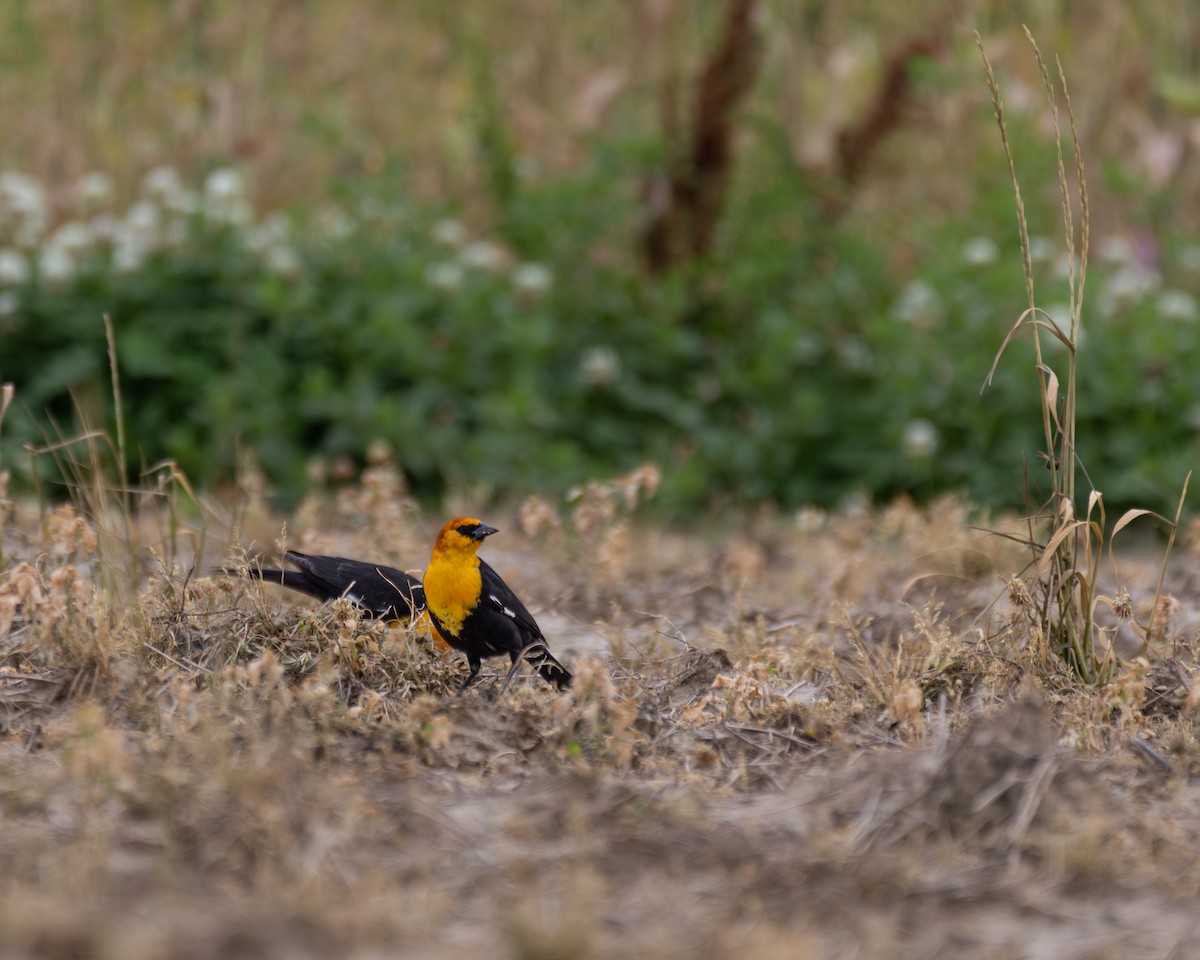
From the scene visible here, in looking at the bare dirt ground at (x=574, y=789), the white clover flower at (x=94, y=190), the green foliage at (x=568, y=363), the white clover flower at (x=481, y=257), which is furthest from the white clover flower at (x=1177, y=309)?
the white clover flower at (x=94, y=190)

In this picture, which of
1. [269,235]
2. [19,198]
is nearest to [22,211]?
[19,198]

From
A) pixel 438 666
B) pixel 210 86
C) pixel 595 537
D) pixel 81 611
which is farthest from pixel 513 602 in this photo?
pixel 210 86

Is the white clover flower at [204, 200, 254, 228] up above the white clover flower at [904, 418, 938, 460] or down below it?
above

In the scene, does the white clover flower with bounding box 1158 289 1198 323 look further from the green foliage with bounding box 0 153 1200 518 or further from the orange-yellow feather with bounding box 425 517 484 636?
the orange-yellow feather with bounding box 425 517 484 636

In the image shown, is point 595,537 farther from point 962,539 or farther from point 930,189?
point 930,189

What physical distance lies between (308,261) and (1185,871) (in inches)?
193

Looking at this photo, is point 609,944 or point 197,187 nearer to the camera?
point 609,944

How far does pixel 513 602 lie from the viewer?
9.96 feet

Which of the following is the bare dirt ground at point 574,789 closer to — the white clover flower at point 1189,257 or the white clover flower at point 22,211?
the white clover flower at point 22,211

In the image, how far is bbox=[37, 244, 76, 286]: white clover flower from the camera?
236 inches

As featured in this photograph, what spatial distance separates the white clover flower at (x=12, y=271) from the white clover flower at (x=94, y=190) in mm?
431

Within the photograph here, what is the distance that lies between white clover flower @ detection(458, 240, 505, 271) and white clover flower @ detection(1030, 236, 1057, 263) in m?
2.38

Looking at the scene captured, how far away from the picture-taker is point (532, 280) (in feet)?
21.0

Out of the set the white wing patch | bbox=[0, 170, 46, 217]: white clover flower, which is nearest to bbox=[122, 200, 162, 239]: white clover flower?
bbox=[0, 170, 46, 217]: white clover flower
